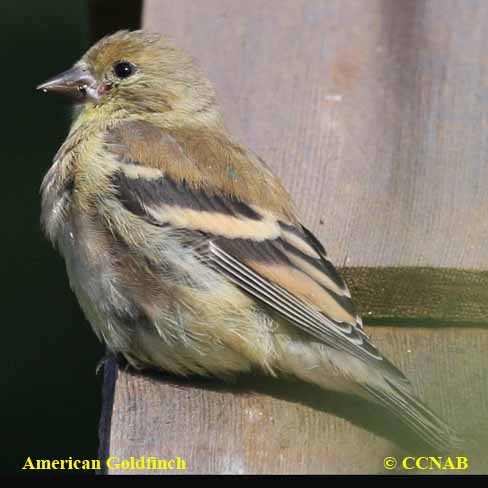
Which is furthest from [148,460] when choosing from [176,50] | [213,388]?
[176,50]

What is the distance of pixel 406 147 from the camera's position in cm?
403

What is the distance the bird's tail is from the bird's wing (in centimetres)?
11

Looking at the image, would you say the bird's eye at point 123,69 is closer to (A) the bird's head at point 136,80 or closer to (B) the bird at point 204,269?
(A) the bird's head at point 136,80

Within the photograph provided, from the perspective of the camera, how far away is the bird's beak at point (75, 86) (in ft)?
14.7

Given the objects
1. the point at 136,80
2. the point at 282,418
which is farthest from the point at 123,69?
the point at 282,418

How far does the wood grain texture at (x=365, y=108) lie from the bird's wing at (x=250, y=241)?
0.52ft

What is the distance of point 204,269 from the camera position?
11.8ft

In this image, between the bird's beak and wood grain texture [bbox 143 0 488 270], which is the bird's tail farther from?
the bird's beak

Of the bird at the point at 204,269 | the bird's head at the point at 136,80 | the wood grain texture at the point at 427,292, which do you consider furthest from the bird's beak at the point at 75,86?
the wood grain texture at the point at 427,292

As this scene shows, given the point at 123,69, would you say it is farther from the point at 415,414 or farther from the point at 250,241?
the point at 415,414

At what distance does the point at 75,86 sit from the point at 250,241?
1.22 meters

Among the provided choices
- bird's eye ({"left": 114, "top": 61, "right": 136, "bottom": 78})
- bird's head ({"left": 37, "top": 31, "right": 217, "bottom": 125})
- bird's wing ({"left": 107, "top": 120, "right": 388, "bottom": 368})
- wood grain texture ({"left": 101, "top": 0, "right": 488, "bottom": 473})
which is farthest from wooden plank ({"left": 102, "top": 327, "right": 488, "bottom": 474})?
bird's eye ({"left": 114, "top": 61, "right": 136, "bottom": 78})

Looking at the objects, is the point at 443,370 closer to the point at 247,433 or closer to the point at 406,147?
the point at 247,433

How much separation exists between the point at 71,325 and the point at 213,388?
2.78m
